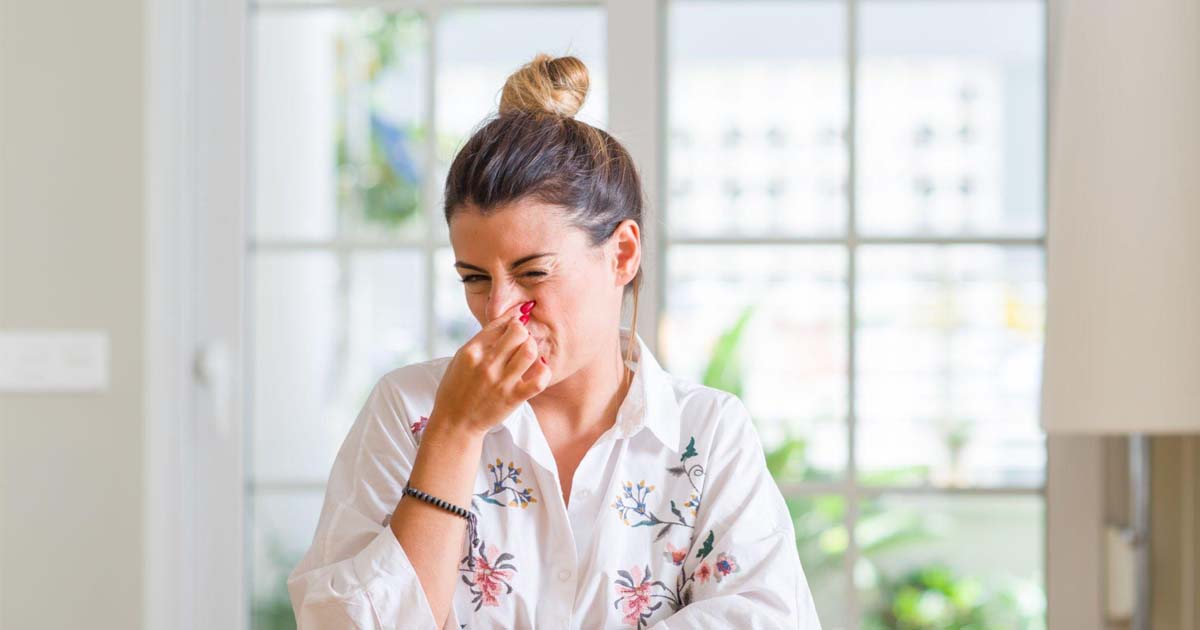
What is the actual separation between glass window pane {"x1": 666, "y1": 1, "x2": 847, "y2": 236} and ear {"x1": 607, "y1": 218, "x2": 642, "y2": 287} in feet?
15.3

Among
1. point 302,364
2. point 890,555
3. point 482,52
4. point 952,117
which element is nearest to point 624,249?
point 302,364

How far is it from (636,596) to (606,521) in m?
0.09

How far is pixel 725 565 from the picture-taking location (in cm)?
129

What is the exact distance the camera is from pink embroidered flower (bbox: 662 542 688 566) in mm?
1327

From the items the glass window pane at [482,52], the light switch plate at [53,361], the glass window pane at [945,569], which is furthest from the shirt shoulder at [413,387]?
the glass window pane at [482,52]

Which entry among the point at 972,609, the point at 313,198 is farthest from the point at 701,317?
the point at 313,198

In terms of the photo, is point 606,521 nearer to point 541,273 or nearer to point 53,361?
point 541,273

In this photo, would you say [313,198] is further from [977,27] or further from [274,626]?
[977,27]

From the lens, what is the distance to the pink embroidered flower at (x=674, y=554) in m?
1.33

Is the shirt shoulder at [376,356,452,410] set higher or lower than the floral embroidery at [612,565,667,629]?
higher

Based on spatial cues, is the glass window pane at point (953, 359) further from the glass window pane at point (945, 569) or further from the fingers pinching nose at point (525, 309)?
the fingers pinching nose at point (525, 309)

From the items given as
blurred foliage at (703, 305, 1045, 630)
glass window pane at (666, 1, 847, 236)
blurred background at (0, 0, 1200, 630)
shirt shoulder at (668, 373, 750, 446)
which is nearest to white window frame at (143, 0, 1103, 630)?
blurred background at (0, 0, 1200, 630)

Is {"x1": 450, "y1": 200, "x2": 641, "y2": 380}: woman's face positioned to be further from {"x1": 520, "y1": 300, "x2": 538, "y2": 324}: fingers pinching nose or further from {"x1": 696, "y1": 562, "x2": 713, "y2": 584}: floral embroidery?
{"x1": 696, "y1": 562, "x2": 713, "y2": 584}: floral embroidery

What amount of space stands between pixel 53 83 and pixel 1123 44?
179 cm
